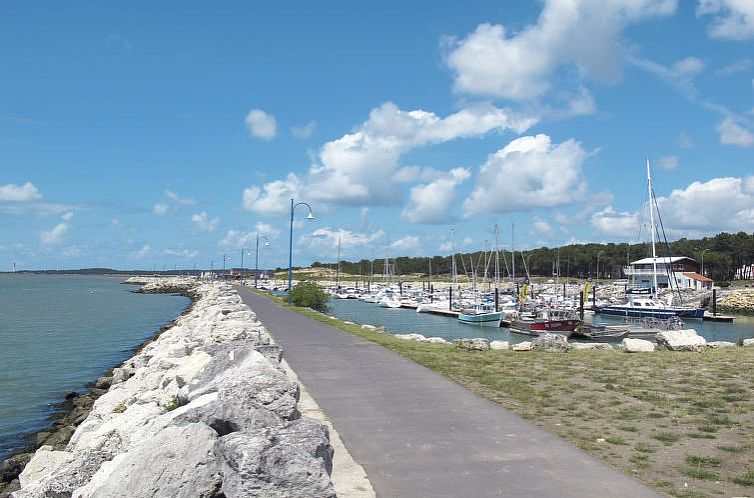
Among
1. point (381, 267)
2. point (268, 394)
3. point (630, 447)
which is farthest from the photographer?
point (381, 267)

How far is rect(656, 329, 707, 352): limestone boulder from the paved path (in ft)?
30.1

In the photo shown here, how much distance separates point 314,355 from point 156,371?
4.03m

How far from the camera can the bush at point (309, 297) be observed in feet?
153

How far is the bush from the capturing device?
46.5 meters

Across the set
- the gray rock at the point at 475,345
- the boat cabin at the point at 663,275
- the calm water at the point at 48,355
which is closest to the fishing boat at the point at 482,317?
the calm water at the point at 48,355

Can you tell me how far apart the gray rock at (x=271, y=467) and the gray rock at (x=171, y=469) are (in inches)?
6.2

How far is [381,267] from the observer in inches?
6954

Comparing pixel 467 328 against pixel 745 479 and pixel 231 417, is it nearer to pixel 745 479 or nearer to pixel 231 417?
pixel 745 479

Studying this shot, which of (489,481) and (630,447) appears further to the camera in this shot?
(630,447)

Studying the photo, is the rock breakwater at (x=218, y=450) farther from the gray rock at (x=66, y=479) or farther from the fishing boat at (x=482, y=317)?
the fishing boat at (x=482, y=317)

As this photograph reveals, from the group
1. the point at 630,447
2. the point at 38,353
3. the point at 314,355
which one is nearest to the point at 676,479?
the point at 630,447

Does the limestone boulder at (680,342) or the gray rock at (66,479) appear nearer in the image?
the gray rock at (66,479)

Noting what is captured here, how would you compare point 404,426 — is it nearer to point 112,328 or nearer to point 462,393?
point 462,393

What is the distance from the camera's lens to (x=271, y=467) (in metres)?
5.29
